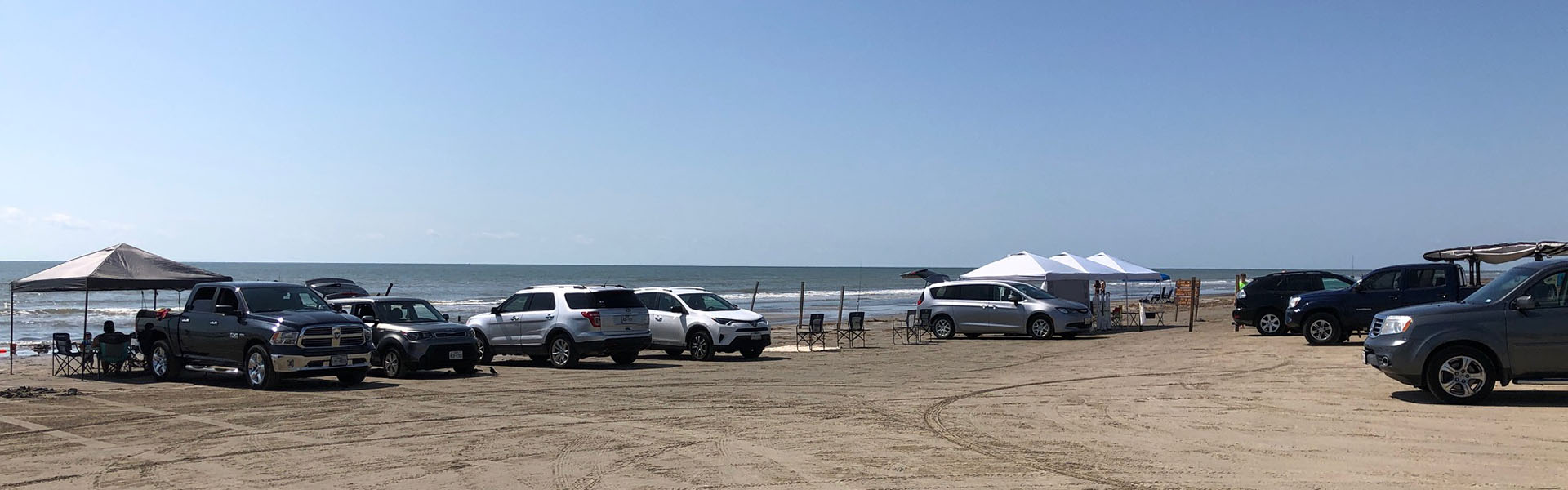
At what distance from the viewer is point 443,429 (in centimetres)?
1095

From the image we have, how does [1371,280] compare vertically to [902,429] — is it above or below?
above

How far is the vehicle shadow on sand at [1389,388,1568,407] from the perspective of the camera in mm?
11902

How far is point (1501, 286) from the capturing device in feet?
40.2

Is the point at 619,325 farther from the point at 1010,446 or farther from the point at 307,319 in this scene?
the point at 1010,446

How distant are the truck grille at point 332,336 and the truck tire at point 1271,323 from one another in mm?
19351

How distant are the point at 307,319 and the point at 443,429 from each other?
5.96 metres

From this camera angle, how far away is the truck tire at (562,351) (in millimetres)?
19125

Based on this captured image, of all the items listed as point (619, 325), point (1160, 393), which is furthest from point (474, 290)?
point (1160, 393)

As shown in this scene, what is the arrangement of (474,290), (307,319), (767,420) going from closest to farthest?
(767,420) → (307,319) → (474,290)

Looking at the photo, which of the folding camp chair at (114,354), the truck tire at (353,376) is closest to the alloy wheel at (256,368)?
the truck tire at (353,376)

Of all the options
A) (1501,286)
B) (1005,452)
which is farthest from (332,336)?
(1501,286)

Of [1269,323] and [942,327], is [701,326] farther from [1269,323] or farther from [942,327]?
[1269,323]

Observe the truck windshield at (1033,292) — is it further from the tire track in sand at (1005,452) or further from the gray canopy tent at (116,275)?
the gray canopy tent at (116,275)

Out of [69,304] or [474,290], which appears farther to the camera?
[474,290]
